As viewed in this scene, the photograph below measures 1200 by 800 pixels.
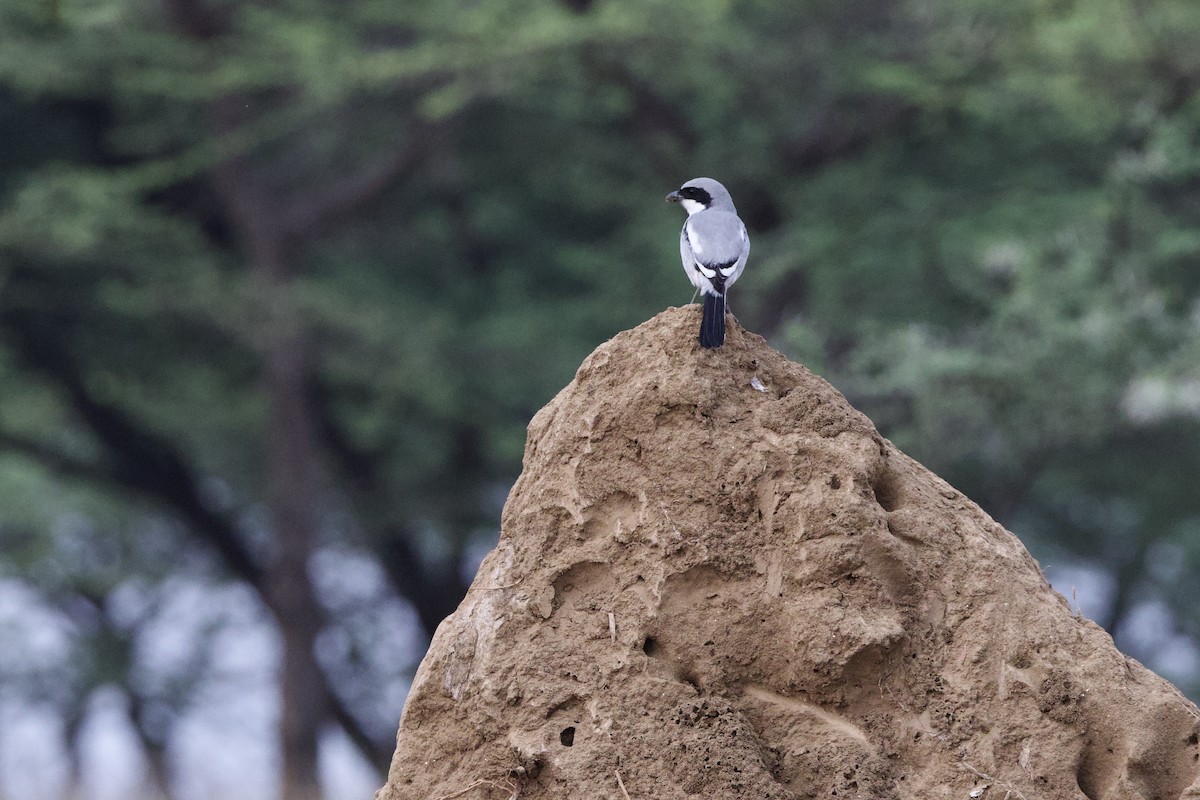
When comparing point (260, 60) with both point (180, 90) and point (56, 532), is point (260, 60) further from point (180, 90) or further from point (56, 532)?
point (56, 532)

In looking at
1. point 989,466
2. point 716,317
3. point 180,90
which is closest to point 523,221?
point 180,90

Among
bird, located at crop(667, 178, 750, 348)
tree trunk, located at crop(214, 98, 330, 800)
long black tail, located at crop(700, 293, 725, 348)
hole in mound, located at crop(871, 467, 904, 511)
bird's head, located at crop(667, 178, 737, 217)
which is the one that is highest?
tree trunk, located at crop(214, 98, 330, 800)

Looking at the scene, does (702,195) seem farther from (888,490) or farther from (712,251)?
(888,490)

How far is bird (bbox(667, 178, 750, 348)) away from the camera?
4.30 meters

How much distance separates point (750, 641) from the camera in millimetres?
4035

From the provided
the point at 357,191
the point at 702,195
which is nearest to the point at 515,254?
the point at 357,191

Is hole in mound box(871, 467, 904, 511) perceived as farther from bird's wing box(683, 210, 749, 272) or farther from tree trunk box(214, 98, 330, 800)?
tree trunk box(214, 98, 330, 800)

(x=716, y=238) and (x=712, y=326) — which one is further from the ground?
(x=716, y=238)

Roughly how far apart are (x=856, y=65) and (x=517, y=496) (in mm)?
11746

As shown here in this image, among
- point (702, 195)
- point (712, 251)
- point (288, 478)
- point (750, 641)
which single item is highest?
point (288, 478)

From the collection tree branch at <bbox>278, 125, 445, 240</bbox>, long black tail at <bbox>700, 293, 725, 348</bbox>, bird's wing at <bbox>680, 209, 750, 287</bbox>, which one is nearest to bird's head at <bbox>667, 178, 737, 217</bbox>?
bird's wing at <bbox>680, 209, 750, 287</bbox>

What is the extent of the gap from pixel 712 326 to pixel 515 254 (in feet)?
46.7

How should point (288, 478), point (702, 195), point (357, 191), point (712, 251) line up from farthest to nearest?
point (288, 478) → point (357, 191) → point (702, 195) → point (712, 251)

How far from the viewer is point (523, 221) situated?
59.2 feet
